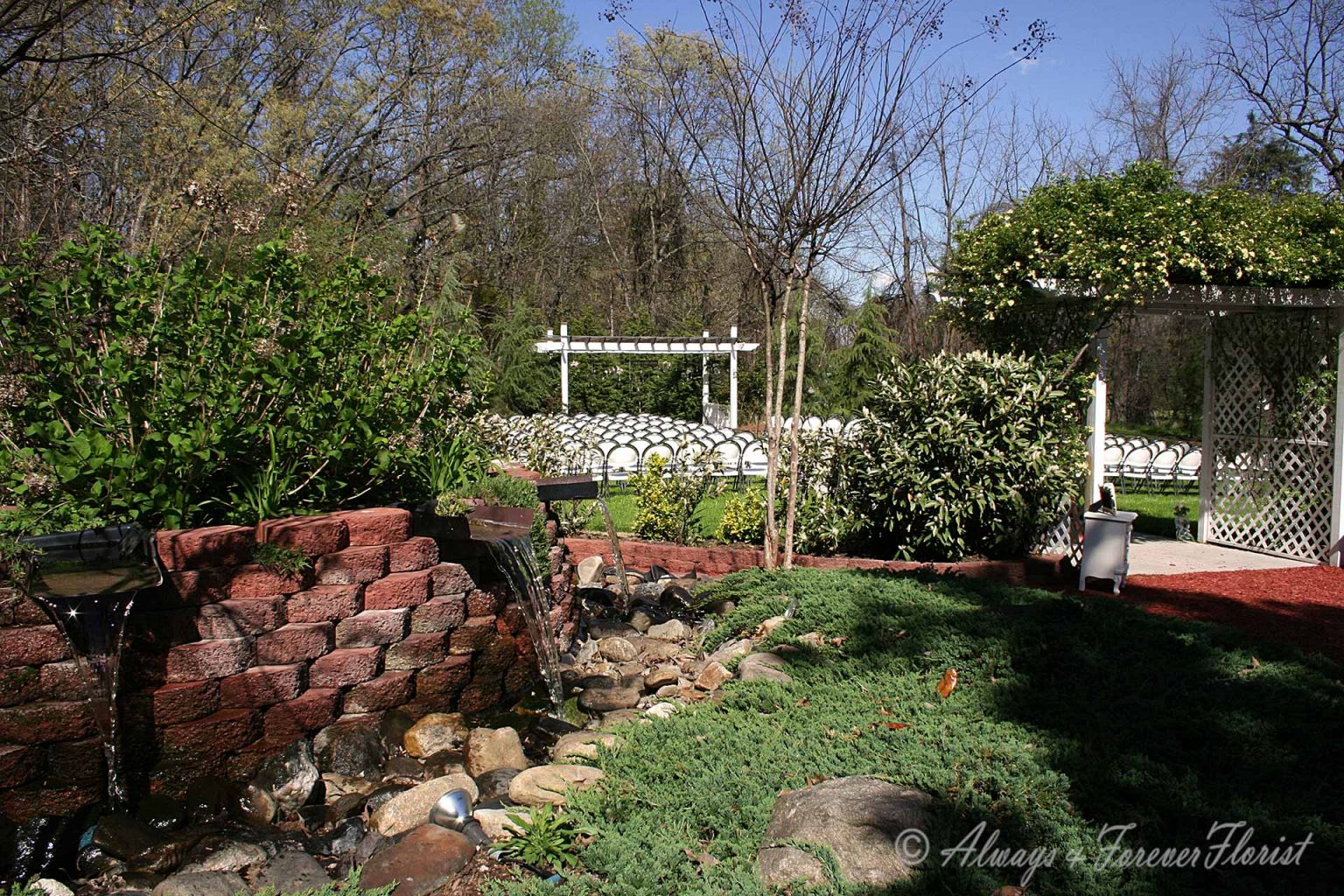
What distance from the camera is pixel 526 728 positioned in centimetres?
405

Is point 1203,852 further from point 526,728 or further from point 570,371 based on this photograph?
point 570,371

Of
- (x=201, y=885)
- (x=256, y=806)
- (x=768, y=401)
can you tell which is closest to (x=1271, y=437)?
(x=768, y=401)

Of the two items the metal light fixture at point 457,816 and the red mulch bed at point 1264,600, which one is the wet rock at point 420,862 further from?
the red mulch bed at point 1264,600

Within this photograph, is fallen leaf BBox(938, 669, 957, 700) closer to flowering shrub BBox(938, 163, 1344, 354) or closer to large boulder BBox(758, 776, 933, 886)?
large boulder BBox(758, 776, 933, 886)

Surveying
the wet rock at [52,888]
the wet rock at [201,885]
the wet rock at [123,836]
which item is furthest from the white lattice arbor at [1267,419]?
the wet rock at [52,888]

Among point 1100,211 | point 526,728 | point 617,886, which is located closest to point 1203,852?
point 617,886

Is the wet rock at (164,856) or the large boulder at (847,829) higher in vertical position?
the large boulder at (847,829)

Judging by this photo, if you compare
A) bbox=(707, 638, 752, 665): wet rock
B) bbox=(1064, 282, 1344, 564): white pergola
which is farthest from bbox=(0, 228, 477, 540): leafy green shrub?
bbox=(1064, 282, 1344, 564): white pergola

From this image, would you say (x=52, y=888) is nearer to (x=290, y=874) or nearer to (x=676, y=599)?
(x=290, y=874)

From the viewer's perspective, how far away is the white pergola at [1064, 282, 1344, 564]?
698 cm

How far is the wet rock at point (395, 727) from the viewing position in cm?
384

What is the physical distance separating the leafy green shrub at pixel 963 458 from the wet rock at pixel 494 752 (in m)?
3.83

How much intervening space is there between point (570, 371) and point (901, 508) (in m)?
16.4

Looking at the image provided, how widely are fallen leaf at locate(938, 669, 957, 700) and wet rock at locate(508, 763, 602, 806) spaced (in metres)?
1.35
